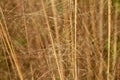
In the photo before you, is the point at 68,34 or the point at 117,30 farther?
the point at 117,30

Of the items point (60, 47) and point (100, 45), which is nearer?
point (60, 47)

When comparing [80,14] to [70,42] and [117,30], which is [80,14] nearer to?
[70,42]

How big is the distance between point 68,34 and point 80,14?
11 cm

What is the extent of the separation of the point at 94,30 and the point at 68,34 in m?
0.21

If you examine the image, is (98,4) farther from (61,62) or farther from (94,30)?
(61,62)

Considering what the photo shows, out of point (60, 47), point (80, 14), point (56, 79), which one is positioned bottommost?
point (56, 79)

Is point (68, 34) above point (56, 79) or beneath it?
above

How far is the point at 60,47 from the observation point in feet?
3.67

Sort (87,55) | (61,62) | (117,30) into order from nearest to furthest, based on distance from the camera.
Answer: (61,62) → (87,55) → (117,30)

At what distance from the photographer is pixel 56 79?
1.13 metres

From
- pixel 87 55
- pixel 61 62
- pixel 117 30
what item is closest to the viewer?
pixel 61 62

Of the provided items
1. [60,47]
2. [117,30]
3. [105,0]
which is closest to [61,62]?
[60,47]

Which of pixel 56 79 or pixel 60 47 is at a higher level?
pixel 60 47

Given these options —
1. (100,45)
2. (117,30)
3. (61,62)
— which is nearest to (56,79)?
(61,62)
